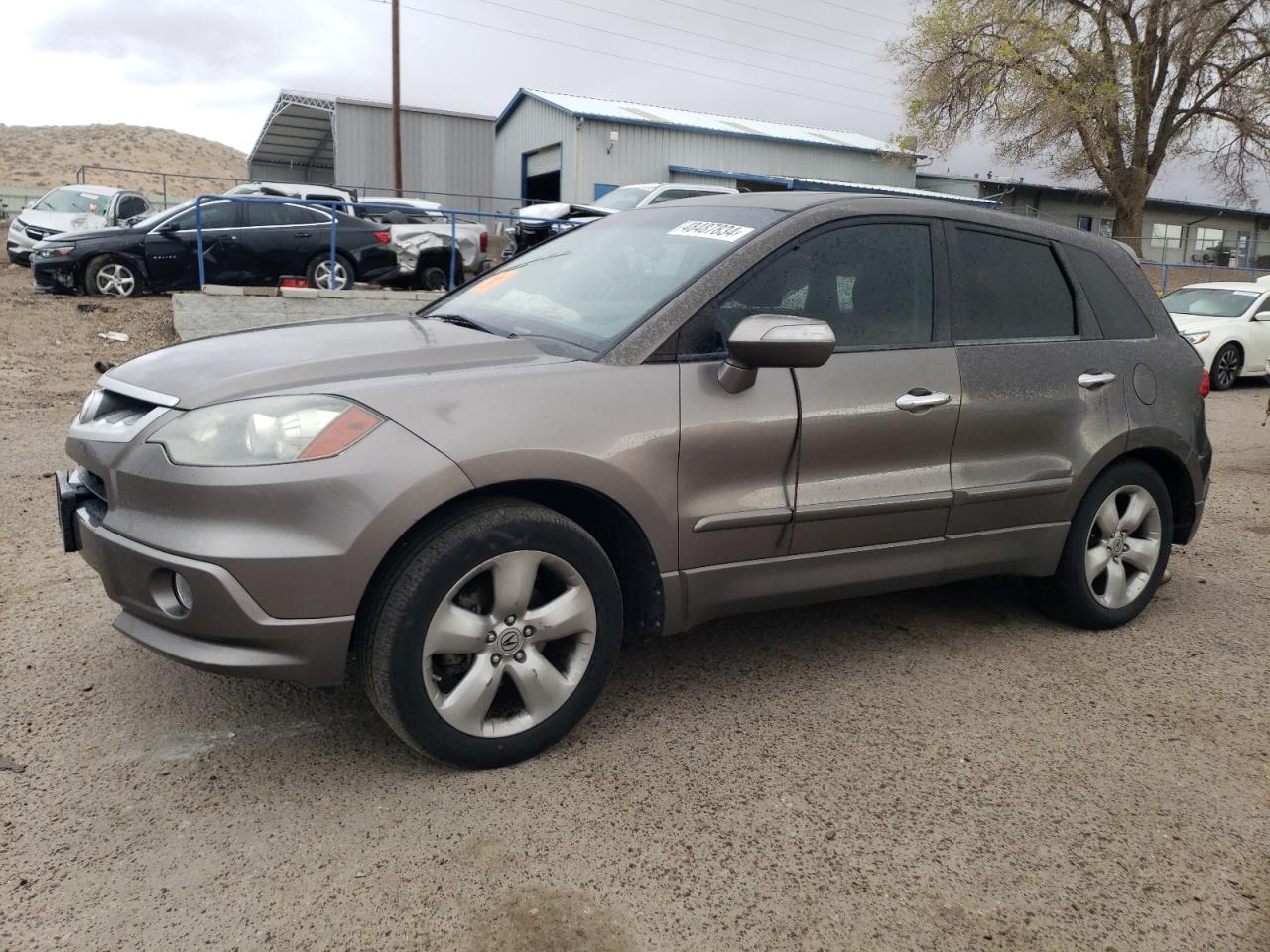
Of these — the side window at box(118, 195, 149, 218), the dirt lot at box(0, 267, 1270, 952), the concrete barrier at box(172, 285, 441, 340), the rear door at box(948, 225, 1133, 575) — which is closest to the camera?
the dirt lot at box(0, 267, 1270, 952)

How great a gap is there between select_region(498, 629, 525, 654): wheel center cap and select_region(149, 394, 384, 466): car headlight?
0.66m

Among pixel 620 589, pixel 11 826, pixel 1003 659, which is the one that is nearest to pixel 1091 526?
pixel 1003 659

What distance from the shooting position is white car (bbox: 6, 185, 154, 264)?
17469 mm

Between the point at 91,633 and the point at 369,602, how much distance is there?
1.70 m

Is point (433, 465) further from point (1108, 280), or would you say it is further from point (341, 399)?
point (1108, 280)

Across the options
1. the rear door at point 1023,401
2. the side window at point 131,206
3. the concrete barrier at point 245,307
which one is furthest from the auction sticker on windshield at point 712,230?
the side window at point 131,206

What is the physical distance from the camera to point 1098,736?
3.23 metres

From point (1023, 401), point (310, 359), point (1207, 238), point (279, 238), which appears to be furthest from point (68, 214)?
point (1207, 238)

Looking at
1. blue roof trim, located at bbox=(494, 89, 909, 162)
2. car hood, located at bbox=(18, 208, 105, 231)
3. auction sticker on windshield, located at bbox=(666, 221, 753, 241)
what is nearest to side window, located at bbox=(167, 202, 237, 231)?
car hood, located at bbox=(18, 208, 105, 231)

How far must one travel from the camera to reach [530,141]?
29.7 metres

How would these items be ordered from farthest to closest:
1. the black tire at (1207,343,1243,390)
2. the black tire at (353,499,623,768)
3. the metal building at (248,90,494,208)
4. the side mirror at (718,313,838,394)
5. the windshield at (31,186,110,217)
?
the metal building at (248,90,494,208) → the windshield at (31,186,110,217) → the black tire at (1207,343,1243,390) → the side mirror at (718,313,838,394) → the black tire at (353,499,623,768)

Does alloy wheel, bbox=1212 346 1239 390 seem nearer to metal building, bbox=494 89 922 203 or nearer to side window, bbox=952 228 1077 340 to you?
side window, bbox=952 228 1077 340

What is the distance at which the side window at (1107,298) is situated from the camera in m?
4.04

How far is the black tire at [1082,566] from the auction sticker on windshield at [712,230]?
178cm
